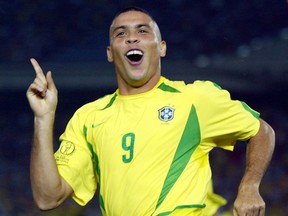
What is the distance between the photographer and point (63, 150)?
4.34 meters

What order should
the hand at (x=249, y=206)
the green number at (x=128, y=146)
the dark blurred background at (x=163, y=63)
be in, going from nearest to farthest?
1. the hand at (x=249, y=206)
2. the green number at (x=128, y=146)
3. the dark blurred background at (x=163, y=63)

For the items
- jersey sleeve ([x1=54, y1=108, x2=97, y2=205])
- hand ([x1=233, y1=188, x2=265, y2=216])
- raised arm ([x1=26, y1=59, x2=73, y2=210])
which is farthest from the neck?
hand ([x1=233, y1=188, x2=265, y2=216])

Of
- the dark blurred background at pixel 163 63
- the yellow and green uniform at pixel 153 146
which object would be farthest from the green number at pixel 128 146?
the dark blurred background at pixel 163 63

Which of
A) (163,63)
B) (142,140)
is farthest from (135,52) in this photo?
(163,63)

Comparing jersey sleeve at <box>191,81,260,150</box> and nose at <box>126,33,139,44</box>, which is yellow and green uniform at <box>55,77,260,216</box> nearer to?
jersey sleeve at <box>191,81,260,150</box>

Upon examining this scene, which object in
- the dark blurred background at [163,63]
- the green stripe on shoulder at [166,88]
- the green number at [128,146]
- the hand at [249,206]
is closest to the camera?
the hand at [249,206]

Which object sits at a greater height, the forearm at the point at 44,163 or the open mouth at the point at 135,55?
the open mouth at the point at 135,55

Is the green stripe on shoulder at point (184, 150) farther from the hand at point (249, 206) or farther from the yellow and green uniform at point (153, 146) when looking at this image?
the hand at point (249, 206)

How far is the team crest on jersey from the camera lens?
427cm

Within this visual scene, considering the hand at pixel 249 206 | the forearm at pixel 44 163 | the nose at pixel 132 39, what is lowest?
the hand at pixel 249 206

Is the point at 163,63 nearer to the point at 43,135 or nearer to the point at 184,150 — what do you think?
the point at 184,150

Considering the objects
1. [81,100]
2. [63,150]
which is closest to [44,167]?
[63,150]

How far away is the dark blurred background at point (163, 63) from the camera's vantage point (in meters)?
5.95

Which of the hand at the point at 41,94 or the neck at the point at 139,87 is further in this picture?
the neck at the point at 139,87
